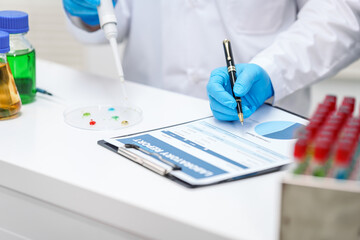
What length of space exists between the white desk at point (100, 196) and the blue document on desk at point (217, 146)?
2 centimetres

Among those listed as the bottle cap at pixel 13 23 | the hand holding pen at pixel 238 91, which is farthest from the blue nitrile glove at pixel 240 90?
the bottle cap at pixel 13 23

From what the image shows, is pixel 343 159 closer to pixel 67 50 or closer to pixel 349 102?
pixel 349 102

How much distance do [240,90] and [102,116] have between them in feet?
0.83

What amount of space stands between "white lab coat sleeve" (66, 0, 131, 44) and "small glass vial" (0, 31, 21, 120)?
16.6 inches

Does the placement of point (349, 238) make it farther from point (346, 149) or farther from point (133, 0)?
point (133, 0)

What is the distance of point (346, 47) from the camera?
110 cm

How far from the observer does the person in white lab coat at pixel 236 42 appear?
3.25 ft

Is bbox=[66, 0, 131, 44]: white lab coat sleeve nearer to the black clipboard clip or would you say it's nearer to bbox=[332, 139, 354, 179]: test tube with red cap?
the black clipboard clip

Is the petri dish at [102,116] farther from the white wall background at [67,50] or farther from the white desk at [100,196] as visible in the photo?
the white wall background at [67,50]

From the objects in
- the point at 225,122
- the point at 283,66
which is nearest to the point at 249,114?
the point at 225,122

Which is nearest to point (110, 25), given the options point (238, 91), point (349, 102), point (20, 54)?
point (20, 54)

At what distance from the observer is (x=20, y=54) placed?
0.94 meters

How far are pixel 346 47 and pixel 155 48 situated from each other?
47 cm

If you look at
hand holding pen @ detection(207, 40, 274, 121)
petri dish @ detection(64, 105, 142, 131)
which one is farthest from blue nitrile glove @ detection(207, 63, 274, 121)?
petri dish @ detection(64, 105, 142, 131)
